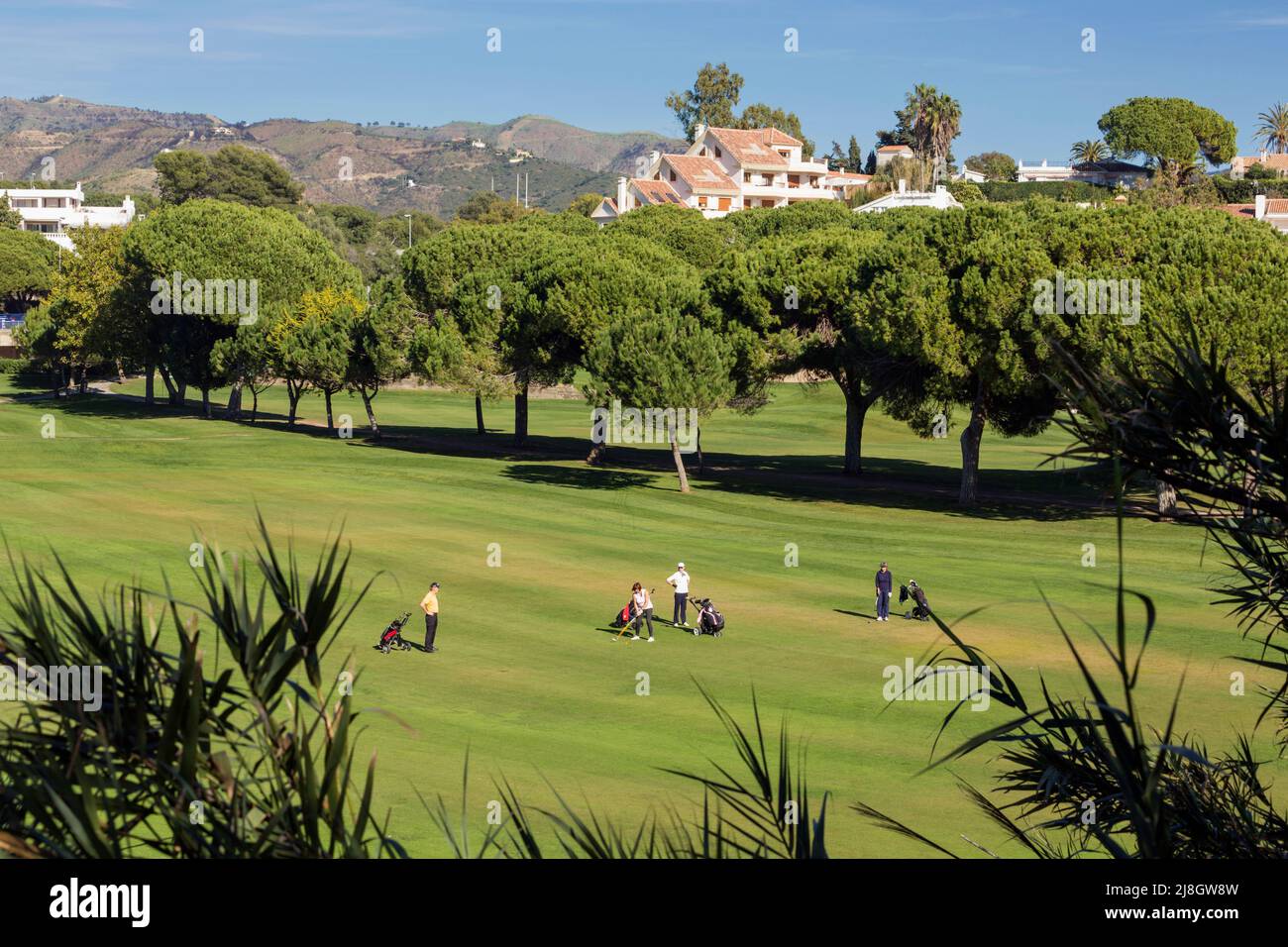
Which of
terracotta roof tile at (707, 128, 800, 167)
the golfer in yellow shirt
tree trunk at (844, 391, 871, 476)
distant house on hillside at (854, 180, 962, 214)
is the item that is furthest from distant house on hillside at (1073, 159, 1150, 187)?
the golfer in yellow shirt

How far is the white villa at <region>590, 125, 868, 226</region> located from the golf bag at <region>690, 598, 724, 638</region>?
128 metres

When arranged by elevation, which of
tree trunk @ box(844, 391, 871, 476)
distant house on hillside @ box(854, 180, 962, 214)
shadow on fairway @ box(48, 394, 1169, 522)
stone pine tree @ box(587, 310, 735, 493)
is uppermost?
distant house on hillside @ box(854, 180, 962, 214)

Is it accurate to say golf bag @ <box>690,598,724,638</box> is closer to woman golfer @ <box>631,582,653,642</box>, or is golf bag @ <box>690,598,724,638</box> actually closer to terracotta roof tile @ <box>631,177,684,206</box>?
woman golfer @ <box>631,582,653,642</box>

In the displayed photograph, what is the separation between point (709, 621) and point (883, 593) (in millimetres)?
4954

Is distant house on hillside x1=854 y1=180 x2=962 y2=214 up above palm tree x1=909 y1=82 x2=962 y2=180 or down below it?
below

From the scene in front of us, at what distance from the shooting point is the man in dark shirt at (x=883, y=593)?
3488cm

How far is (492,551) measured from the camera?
42562mm

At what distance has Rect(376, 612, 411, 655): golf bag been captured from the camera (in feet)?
101

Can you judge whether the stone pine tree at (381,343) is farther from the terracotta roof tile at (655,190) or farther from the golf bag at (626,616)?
the terracotta roof tile at (655,190)

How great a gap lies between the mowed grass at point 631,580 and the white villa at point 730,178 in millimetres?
90026

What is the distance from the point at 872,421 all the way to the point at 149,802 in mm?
88840

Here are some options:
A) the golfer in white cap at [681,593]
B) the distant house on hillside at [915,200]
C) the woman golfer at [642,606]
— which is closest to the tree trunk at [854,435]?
the golfer in white cap at [681,593]
